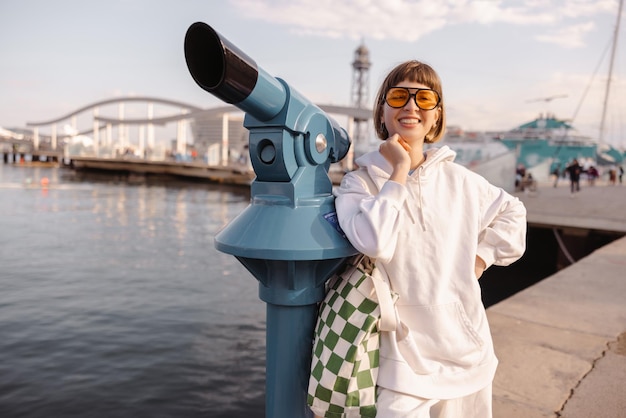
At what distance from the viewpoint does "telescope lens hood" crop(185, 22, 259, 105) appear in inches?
46.3

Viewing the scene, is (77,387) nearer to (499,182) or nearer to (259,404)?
(259,404)

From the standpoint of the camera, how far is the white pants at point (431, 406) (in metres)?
1.27

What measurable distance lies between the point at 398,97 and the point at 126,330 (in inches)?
203

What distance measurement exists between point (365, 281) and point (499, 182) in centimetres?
1597

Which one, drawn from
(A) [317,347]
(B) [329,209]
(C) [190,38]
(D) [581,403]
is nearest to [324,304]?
(A) [317,347]

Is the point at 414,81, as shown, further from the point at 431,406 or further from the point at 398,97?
the point at 431,406

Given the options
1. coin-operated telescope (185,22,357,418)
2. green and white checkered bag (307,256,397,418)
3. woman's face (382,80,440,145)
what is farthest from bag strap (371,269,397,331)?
woman's face (382,80,440,145)

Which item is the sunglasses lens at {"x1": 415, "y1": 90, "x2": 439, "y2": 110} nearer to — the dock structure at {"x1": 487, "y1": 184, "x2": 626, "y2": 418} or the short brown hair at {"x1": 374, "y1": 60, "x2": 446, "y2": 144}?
the short brown hair at {"x1": 374, "y1": 60, "x2": 446, "y2": 144}

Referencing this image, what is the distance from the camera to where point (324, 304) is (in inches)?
55.5

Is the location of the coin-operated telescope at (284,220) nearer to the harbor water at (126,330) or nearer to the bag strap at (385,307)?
the bag strap at (385,307)

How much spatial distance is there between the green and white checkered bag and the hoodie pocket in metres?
0.07

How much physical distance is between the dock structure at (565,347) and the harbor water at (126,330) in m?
2.16

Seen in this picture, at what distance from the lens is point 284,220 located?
1.36 metres

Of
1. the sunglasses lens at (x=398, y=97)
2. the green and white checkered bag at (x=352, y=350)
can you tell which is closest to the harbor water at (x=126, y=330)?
the green and white checkered bag at (x=352, y=350)
